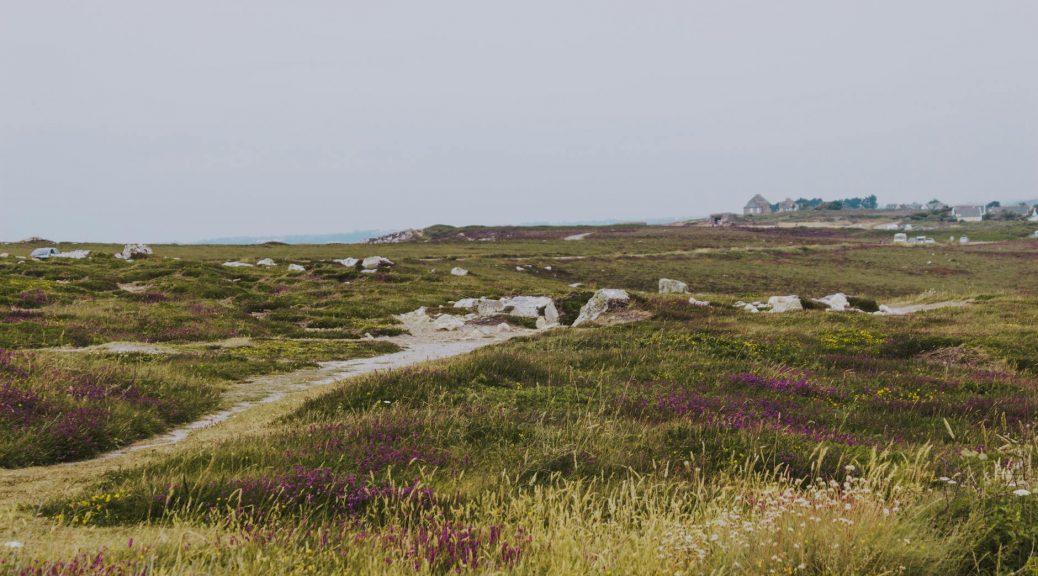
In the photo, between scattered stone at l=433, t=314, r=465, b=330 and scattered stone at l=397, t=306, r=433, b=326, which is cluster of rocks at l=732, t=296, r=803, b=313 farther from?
scattered stone at l=397, t=306, r=433, b=326

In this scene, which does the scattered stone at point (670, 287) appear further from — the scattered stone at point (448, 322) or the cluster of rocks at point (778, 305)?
the scattered stone at point (448, 322)

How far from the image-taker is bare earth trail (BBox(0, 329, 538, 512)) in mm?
7184

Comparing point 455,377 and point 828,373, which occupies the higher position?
point 455,377

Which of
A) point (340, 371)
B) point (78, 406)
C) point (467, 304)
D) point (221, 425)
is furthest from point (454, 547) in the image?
point (467, 304)

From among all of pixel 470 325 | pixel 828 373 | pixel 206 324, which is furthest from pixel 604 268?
pixel 828 373

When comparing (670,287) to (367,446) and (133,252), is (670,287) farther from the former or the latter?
(133,252)

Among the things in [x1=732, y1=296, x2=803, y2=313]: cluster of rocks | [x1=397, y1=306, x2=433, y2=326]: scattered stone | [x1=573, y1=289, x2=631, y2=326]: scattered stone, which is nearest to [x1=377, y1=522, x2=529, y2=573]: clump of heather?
[x1=573, y1=289, x2=631, y2=326]: scattered stone

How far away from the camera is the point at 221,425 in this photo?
38.5 ft

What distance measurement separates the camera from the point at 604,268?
86188 millimetres

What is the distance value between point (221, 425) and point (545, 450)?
7.49m

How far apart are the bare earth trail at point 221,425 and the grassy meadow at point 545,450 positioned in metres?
0.10

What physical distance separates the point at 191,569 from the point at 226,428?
8016mm

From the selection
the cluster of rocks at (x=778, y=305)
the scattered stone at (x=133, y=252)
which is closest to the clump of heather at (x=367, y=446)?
the cluster of rocks at (x=778, y=305)

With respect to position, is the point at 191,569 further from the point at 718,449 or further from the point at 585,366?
the point at 585,366
